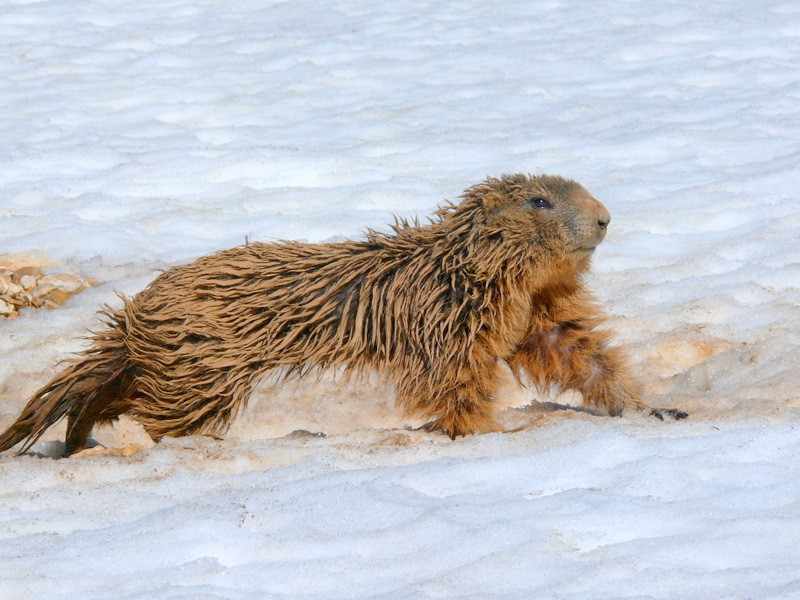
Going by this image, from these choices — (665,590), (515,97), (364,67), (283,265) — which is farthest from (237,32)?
(665,590)

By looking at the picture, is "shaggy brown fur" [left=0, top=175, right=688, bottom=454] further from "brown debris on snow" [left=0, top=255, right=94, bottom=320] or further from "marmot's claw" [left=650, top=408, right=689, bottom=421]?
"brown debris on snow" [left=0, top=255, right=94, bottom=320]

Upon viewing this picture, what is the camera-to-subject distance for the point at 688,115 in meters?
9.39

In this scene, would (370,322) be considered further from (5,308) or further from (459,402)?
(5,308)

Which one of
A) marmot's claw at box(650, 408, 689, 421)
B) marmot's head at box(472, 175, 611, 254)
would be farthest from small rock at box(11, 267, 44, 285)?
marmot's claw at box(650, 408, 689, 421)

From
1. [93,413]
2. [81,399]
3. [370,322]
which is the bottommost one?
[93,413]

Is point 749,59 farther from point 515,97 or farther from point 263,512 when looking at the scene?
point 263,512

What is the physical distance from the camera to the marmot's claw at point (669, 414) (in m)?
4.97

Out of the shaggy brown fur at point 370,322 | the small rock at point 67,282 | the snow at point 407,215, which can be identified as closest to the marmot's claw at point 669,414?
the snow at point 407,215

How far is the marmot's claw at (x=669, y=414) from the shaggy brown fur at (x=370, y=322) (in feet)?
0.67

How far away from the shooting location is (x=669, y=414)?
16.5 ft

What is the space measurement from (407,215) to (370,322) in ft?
8.94

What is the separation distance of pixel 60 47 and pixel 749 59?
761cm

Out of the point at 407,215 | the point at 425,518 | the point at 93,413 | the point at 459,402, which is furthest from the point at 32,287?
the point at 425,518

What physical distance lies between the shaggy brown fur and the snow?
309 millimetres
